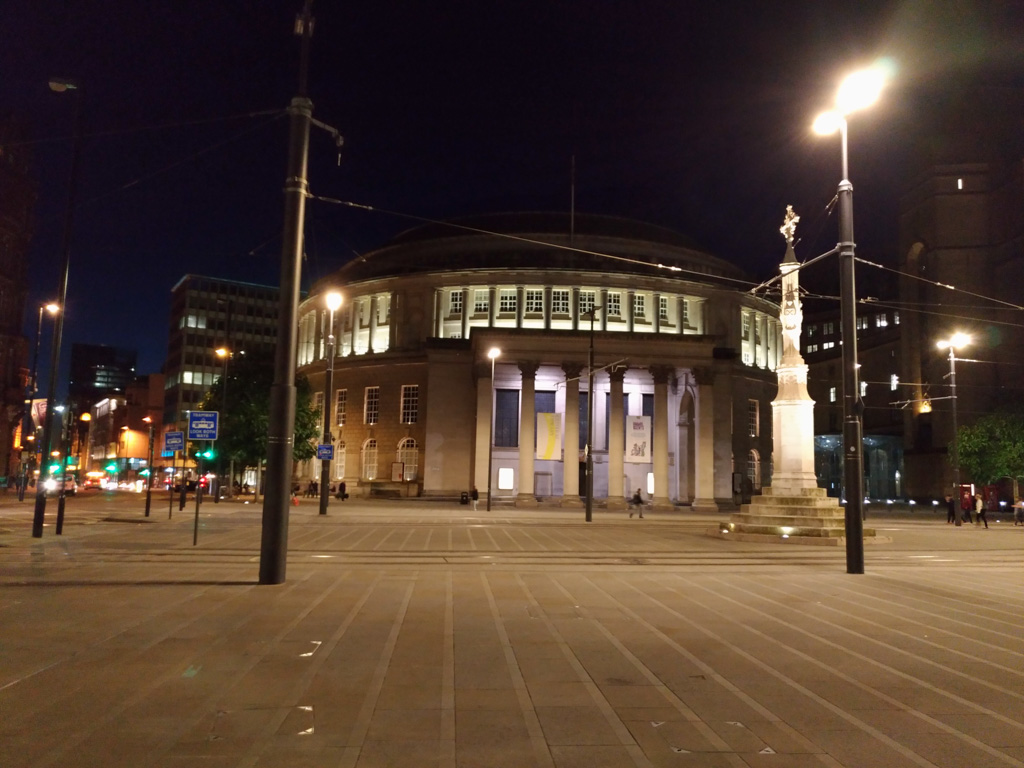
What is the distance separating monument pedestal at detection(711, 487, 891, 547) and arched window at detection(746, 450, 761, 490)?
161ft

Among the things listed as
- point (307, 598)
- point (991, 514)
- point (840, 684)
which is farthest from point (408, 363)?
point (840, 684)

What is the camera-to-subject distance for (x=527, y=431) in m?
60.5

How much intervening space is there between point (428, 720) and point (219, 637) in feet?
12.9

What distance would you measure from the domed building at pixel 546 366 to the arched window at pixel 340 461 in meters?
0.18

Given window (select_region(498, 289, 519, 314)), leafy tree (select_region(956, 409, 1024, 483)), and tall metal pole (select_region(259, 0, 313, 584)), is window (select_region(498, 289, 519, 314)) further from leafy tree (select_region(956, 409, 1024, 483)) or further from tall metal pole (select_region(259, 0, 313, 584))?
tall metal pole (select_region(259, 0, 313, 584))

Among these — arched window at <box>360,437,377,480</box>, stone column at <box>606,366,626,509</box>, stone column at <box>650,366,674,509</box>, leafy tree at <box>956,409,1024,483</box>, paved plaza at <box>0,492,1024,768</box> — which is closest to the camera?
paved plaza at <box>0,492,1024,768</box>

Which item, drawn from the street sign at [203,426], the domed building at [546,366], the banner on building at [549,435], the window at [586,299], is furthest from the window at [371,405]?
the street sign at [203,426]

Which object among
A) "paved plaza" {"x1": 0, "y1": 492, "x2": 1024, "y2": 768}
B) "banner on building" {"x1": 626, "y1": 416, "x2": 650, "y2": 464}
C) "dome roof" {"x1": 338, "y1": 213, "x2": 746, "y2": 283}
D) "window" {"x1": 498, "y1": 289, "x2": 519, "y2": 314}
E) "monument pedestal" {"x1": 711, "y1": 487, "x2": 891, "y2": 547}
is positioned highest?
"dome roof" {"x1": 338, "y1": 213, "x2": 746, "y2": 283}

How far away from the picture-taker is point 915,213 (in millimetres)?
84625

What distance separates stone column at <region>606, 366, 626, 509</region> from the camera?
198 feet

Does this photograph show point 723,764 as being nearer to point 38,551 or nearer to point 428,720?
point 428,720

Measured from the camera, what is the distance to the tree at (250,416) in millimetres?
56719

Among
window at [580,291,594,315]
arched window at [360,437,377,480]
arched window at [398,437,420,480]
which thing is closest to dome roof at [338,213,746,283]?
window at [580,291,594,315]

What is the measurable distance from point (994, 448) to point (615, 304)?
33.3m
